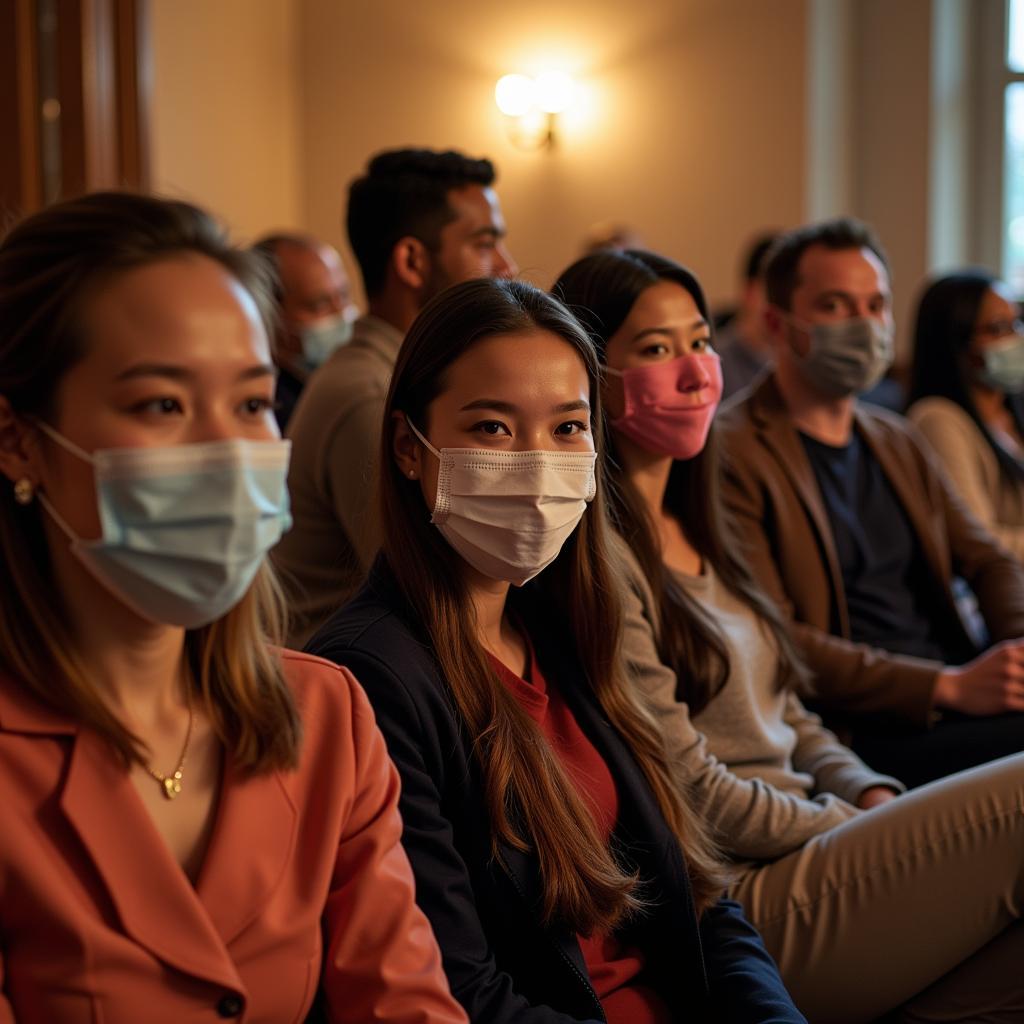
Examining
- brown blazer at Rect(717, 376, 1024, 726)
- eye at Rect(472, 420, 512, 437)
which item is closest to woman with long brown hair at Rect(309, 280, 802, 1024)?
eye at Rect(472, 420, 512, 437)

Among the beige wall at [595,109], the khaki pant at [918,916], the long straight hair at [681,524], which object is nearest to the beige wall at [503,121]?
the beige wall at [595,109]

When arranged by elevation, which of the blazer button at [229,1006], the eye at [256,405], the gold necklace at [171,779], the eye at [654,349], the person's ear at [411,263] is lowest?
the blazer button at [229,1006]

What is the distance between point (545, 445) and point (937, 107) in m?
4.90

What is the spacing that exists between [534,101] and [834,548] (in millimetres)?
3882

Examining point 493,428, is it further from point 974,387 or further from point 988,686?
point 974,387

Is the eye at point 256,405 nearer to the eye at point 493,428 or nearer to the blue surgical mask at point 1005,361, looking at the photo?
the eye at point 493,428

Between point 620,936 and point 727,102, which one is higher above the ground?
point 727,102

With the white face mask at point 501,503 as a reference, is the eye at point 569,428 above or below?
above

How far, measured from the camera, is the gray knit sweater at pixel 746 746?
1.87 meters

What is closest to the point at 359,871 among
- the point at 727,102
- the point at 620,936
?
the point at 620,936

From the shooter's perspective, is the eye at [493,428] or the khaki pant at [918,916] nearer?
the eye at [493,428]

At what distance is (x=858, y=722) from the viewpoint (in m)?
2.52

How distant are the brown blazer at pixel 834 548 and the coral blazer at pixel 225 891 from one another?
132 cm

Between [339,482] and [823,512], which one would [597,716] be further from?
[823,512]
